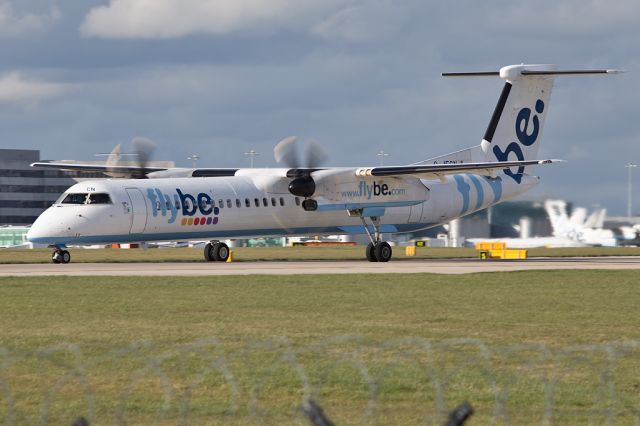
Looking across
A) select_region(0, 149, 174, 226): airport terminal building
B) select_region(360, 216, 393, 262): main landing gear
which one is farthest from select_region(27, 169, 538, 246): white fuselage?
select_region(0, 149, 174, 226): airport terminal building

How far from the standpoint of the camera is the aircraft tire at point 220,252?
45000 millimetres

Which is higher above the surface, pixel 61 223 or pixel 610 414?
pixel 61 223

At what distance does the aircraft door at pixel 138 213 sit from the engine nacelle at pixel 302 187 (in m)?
6.32

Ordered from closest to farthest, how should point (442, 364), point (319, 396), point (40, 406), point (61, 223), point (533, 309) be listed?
point (40, 406), point (319, 396), point (442, 364), point (533, 309), point (61, 223)

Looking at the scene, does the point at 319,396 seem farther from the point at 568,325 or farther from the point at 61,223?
the point at 61,223

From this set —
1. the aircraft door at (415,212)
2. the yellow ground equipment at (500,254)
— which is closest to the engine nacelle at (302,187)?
the aircraft door at (415,212)

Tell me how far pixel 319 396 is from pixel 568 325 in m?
8.89

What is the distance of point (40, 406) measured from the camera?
13000mm

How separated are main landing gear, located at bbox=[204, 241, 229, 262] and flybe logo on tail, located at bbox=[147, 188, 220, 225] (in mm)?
2886

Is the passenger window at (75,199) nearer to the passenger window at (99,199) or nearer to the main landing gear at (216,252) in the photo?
the passenger window at (99,199)

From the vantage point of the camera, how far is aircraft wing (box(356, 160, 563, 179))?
42125mm

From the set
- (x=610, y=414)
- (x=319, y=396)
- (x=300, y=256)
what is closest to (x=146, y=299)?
(x=319, y=396)

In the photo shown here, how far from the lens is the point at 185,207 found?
135 ft

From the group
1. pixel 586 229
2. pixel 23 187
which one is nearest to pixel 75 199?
pixel 586 229
